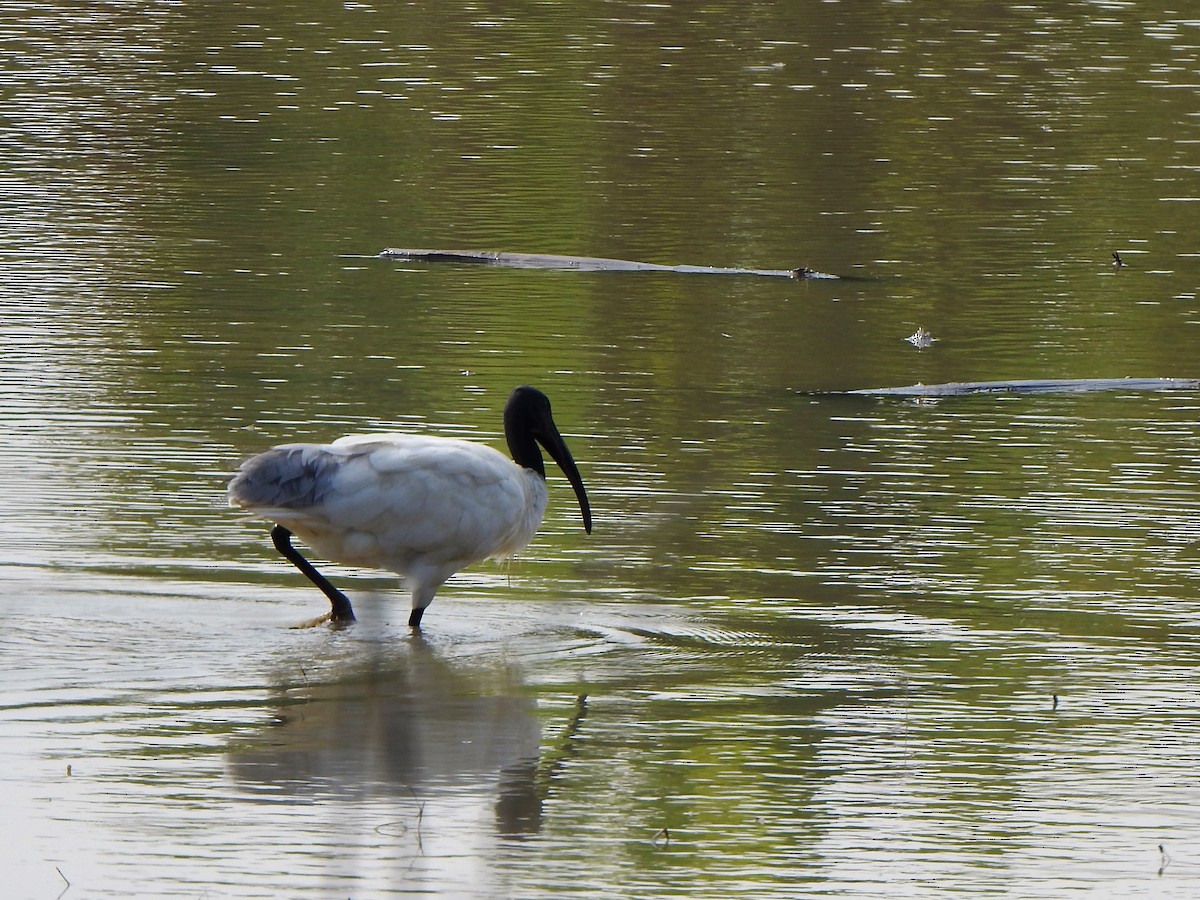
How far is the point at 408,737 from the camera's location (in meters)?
6.97

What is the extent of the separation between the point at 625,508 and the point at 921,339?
3977 mm

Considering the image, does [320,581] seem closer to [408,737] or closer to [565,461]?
[565,461]

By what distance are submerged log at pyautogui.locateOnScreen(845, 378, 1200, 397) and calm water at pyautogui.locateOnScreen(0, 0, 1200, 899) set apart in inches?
3.4

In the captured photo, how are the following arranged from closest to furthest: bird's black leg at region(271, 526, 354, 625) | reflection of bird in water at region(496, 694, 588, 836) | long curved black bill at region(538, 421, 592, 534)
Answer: reflection of bird in water at region(496, 694, 588, 836) < bird's black leg at region(271, 526, 354, 625) < long curved black bill at region(538, 421, 592, 534)

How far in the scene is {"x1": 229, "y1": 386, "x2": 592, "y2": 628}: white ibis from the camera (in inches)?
319

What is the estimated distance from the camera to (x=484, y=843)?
595 centimetres

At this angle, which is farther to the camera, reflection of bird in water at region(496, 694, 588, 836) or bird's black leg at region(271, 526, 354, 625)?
bird's black leg at region(271, 526, 354, 625)

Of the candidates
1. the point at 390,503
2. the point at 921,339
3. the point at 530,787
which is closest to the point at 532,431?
the point at 390,503

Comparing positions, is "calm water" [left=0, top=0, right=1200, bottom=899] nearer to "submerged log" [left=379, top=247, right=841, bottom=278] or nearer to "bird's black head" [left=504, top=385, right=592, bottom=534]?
"submerged log" [left=379, top=247, right=841, bottom=278]

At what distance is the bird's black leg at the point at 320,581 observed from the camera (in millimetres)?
8328

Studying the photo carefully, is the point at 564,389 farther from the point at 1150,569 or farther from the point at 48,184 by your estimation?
the point at 48,184

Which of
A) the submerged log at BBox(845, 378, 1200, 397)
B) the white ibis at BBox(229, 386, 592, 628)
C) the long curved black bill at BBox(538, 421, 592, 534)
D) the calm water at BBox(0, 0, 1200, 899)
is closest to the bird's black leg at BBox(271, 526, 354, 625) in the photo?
the white ibis at BBox(229, 386, 592, 628)

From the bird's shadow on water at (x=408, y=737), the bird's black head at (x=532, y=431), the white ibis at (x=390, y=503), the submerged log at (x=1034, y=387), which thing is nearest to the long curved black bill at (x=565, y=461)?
the bird's black head at (x=532, y=431)

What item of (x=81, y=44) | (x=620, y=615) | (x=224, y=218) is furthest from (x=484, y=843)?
(x=81, y=44)
